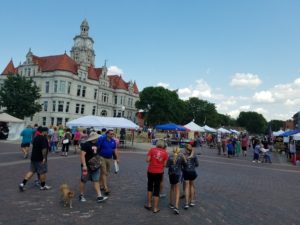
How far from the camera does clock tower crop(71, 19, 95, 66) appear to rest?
272 feet

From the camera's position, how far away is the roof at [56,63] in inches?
2403

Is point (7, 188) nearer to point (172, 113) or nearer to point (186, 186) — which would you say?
point (186, 186)

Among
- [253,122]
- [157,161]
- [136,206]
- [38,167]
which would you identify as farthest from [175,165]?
[253,122]

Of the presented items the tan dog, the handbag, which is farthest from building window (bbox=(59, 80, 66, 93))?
the tan dog

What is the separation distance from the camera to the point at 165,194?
8773 mm

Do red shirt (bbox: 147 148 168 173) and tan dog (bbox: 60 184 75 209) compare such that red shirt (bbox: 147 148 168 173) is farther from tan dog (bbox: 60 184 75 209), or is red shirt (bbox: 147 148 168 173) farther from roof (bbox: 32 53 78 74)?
roof (bbox: 32 53 78 74)

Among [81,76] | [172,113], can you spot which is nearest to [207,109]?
[172,113]

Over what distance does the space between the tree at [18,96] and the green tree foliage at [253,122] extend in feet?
388

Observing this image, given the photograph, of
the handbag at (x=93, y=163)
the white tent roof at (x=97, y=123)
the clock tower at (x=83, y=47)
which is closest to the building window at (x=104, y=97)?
the clock tower at (x=83, y=47)

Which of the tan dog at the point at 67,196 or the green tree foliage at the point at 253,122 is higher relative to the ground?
the green tree foliage at the point at 253,122

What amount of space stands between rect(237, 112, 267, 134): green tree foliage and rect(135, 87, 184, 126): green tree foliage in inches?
2991

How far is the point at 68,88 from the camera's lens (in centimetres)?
6100

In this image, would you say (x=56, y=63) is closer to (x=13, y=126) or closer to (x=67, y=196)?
(x=13, y=126)

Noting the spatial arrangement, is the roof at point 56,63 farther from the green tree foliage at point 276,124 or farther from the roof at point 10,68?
the green tree foliage at point 276,124
